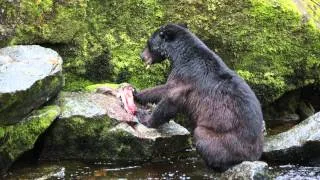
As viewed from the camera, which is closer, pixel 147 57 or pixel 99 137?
pixel 99 137

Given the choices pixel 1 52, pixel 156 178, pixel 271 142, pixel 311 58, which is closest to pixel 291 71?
pixel 311 58

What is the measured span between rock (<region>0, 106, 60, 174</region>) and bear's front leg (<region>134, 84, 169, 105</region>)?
4.53 feet

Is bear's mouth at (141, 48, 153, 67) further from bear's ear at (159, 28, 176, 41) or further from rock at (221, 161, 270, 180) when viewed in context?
rock at (221, 161, 270, 180)

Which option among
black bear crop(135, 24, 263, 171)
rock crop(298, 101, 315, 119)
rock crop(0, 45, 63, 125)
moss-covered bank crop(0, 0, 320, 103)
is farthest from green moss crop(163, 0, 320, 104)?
rock crop(0, 45, 63, 125)

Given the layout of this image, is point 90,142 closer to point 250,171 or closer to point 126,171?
point 126,171

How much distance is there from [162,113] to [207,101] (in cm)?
67

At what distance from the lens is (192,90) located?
864 cm

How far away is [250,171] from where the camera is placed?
24.5 ft

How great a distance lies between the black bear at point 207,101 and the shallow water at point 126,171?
15.8 inches

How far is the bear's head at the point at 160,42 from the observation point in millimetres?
9156

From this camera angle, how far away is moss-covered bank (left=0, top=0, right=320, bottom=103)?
33.0 ft

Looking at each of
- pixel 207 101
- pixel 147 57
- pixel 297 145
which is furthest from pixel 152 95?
pixel 297 145

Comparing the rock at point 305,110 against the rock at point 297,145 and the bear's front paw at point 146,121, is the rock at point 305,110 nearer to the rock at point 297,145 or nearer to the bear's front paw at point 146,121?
the rock at point 297,145

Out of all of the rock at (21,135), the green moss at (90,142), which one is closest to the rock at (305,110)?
the green moss at (90,142)
